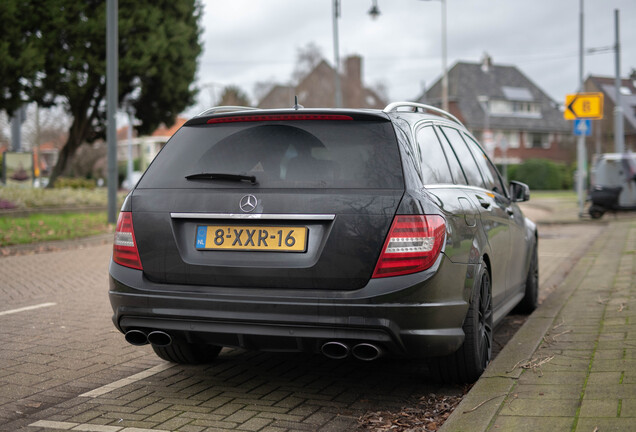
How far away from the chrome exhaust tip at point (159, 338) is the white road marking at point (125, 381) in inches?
21.2

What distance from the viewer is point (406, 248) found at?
3840mm

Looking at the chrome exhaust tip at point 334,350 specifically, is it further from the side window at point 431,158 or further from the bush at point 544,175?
the bush at point 544,175

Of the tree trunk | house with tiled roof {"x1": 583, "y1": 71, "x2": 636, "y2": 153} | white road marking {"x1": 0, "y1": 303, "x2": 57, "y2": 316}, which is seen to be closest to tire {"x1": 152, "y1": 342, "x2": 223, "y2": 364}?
white road marking {"x1": 0, "y1": 303, "x2": 57, "y2": 316}

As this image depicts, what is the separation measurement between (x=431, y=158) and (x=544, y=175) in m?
55.1

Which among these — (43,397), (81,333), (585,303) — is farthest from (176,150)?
(585,303)

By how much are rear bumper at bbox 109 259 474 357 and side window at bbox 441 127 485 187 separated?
4.33ft

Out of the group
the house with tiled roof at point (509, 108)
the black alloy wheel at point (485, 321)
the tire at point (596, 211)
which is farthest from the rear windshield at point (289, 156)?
the house with tiled roof at point (509, 108)

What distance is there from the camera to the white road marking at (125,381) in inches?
177

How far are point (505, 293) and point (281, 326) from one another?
2272 millimetres

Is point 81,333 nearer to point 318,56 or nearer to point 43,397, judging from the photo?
point 43,397

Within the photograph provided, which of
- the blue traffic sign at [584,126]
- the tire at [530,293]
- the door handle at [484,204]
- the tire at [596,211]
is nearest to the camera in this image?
the door handle at [484,204]

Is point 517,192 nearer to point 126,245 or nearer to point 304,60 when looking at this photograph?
point 126,245

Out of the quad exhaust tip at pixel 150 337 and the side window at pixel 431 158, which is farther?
the side window at pixel 431 158

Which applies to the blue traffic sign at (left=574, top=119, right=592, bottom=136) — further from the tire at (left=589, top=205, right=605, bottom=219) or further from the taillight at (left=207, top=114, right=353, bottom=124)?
the taillight at (left=207, top=114, right=353, bottom=124)
